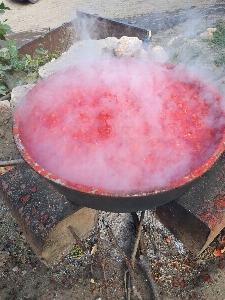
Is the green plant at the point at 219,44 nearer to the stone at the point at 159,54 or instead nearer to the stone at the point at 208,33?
the stone at the point at 208,33

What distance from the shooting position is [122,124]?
8.34ft

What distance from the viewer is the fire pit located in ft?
7.09

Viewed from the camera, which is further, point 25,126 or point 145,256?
point 145,256

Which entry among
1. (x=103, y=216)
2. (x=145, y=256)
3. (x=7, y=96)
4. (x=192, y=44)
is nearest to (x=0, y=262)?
(x=103, y=216)

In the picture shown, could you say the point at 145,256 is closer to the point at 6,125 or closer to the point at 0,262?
the point at 0,262

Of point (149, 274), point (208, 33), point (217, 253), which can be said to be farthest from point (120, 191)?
point (208, 33)

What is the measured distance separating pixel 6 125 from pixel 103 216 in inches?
92.7

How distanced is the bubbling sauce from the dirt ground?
1.22 meters

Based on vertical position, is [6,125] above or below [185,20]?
below

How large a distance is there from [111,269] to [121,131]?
1.73 m

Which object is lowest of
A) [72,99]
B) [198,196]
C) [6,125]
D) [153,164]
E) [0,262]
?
[0,262]

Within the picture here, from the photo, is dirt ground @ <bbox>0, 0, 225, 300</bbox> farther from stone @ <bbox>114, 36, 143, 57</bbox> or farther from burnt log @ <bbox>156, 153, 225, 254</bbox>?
stone @ <bbox>114, 36, 143, 57</bbox>

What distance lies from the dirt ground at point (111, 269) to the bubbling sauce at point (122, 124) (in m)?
1.22

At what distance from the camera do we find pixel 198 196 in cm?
305
